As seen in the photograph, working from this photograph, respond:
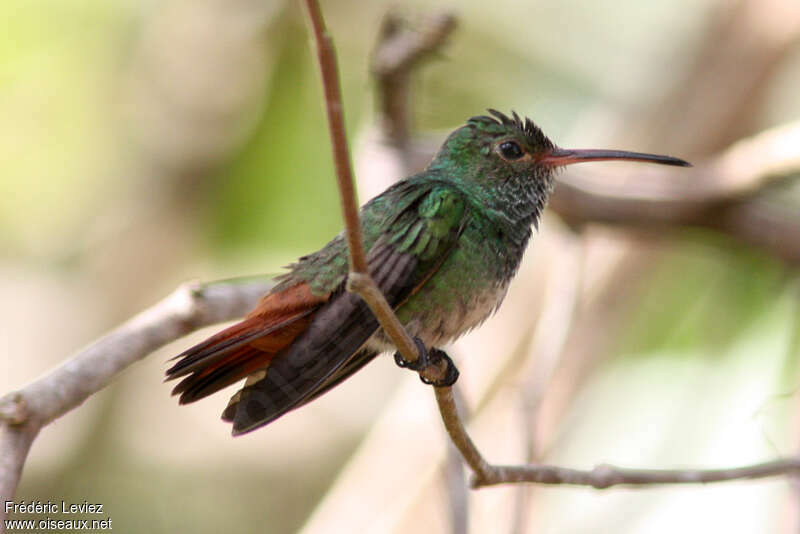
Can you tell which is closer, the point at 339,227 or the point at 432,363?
the point at 432,363

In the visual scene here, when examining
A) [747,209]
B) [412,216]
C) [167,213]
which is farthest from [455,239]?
[167,213]

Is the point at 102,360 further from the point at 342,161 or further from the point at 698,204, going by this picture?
the point at 698,204

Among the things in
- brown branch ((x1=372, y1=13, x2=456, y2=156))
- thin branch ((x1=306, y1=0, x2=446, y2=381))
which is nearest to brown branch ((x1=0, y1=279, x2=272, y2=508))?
thin branch ((x1=306, y1=0, x2=446, y2=381))

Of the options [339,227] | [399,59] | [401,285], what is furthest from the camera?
[339,227]

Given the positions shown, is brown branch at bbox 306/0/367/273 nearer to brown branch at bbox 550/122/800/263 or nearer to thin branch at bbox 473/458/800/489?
thin branch at bbox 473/458/800/489

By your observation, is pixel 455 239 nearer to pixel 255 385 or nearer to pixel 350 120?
pixel 255 385

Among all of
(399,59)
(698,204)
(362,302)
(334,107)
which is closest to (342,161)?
(334,107)
